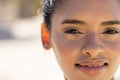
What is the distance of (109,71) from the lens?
1.54 meters

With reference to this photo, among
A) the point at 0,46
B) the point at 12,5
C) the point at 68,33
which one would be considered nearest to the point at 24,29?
the point at 12,5

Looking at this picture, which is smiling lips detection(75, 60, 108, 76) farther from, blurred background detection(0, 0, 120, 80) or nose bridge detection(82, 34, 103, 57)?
blurred background detection(0, 0, 120, 80)

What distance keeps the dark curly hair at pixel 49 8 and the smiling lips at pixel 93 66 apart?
0.28 m

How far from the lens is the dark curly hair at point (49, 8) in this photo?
1.68 metres

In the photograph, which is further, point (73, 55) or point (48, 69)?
point (48, 69)

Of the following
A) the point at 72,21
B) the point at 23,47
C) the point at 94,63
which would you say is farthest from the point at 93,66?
the point at 23,47

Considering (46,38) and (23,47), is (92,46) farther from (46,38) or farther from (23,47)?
(23,47)

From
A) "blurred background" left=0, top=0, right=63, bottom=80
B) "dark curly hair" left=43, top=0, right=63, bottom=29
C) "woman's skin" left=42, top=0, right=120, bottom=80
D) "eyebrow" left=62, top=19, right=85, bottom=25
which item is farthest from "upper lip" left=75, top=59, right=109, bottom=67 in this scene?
"blurred background" left=0, top=0, right=63, bottom=80

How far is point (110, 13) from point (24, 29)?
8832 millimetres

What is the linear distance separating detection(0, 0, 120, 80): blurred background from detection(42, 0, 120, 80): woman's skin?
1.07 feet

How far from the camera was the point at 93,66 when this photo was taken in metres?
1.51

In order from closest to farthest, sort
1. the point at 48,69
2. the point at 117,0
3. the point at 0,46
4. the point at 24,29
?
the point at 117,0 → the point at 48,69 → the point at 0,46 → the point at 24,29

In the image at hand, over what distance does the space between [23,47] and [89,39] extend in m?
6.21

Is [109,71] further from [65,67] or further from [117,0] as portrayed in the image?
[117,0]
